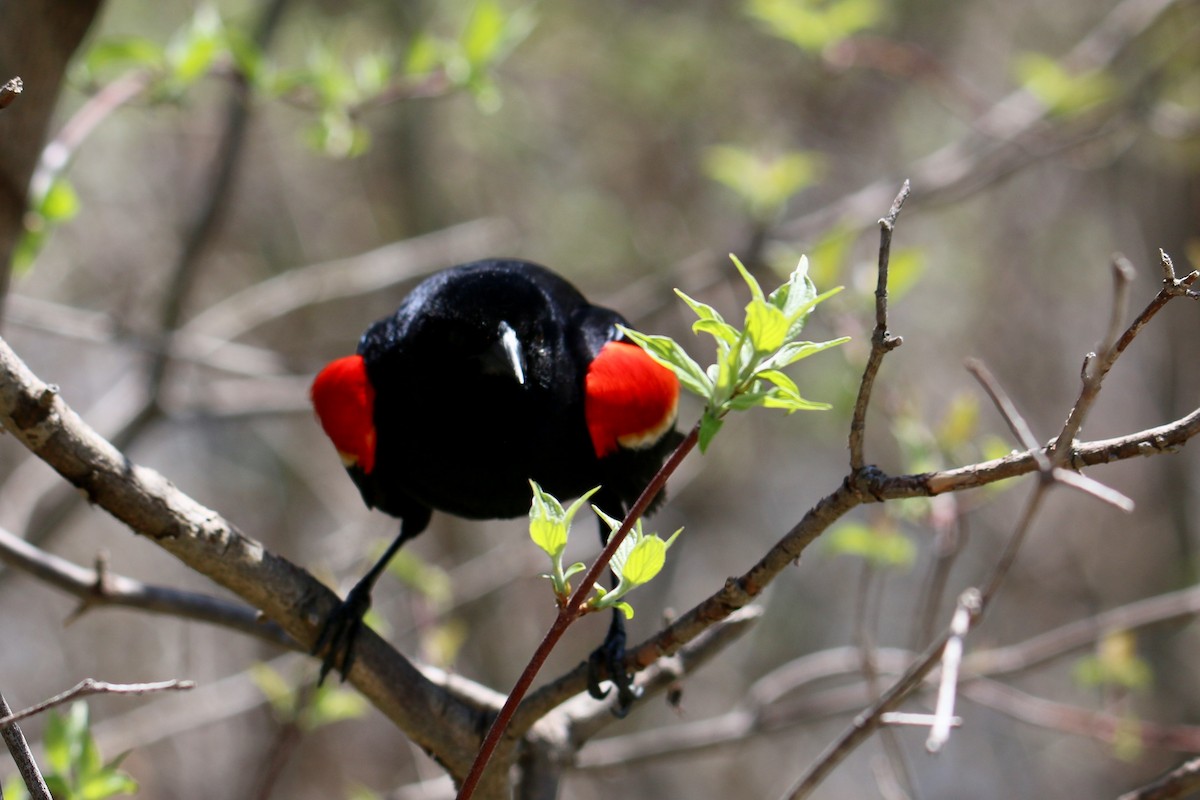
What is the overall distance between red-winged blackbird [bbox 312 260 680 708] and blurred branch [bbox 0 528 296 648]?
0.24 metres

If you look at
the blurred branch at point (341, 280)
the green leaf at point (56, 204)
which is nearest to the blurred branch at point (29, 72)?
the green leaf at point (56, 204)

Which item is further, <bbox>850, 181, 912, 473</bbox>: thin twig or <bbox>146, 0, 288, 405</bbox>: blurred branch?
<bbox>146, 0, 288, 405</bbox>: blurred branch

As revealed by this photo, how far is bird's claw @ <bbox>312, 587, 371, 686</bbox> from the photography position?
233 cm

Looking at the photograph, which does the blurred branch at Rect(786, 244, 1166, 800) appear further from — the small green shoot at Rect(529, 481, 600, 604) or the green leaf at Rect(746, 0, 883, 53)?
the green leaf at Rect(746, 0, 883, 53)

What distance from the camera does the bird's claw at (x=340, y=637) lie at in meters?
2.33

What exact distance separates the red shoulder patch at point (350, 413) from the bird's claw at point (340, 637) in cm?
43

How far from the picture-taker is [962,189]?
529 cm

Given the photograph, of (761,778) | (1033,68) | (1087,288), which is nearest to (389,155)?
(1033,68)

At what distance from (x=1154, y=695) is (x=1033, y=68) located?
3843 mm

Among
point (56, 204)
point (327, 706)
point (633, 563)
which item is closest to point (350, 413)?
point (327, 706)

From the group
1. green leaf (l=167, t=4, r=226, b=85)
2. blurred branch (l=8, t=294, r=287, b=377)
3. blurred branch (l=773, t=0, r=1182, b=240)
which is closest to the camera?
green leaf (l=167, t=4, r=226, b=85)

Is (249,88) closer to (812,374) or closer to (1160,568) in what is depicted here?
(812,374)

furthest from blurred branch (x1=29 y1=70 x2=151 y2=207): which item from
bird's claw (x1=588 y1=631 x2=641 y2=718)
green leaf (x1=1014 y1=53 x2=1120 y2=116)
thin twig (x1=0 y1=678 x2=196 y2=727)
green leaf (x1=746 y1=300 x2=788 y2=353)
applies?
green leaf (x1=1014 y1=53 x2=1120 y2=116)

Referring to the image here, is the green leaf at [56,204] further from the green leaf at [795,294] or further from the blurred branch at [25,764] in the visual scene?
the green leaf at [795,294]
